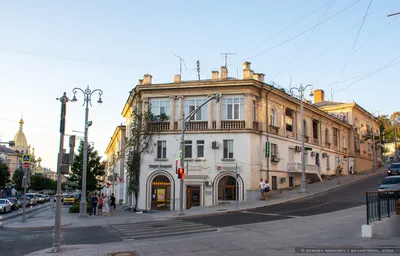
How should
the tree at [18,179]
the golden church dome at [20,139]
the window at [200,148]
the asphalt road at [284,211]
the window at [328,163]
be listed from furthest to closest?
the golden church dome at [20,139], the tree at [18,179], the window at [328,163], the window at [200,148], the asphalt road at [284,211]

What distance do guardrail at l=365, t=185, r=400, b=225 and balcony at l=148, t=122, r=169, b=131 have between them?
932 inches

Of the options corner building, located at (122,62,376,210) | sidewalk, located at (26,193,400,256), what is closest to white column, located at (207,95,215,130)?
corner building, located at (122,62,376,210)

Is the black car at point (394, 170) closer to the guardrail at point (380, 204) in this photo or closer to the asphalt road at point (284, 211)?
the asphalt road at point (284, 211)

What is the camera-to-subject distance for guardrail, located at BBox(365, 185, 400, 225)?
42.7ft

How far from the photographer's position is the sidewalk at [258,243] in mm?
11273

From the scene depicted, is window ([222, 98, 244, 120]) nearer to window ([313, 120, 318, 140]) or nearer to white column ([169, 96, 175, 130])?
white column ([169, 96, 175, 130])

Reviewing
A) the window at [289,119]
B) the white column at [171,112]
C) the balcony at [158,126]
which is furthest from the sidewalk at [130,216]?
the white column at [171,112]

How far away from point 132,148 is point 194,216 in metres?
16.4

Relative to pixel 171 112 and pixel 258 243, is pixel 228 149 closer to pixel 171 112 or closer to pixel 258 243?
pixel 171 112

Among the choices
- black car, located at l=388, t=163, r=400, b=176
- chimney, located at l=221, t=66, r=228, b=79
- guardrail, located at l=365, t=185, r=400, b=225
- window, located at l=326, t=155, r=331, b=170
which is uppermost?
chimney, located at l=221, t=66, r=228, b=79

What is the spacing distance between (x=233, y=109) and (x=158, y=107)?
7.23 m

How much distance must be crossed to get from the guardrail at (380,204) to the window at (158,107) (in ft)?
80.0

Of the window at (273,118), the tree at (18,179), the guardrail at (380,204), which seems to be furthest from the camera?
the tree at (18,179)

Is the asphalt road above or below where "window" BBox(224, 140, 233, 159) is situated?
below
